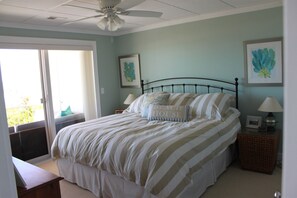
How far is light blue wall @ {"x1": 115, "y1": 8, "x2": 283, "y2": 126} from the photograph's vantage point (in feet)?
11.1

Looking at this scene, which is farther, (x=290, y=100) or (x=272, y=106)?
(x=272, y=106)

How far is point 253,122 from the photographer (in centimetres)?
345

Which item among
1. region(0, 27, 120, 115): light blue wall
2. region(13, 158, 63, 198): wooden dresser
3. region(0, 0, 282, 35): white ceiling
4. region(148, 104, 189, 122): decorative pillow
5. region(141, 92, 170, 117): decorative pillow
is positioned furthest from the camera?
region(0, 27, 120, 115): light blue wall

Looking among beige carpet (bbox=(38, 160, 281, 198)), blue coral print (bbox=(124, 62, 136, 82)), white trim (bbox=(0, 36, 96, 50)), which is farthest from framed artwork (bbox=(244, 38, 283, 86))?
white trim (bbox=(0, 36, 96, 50))

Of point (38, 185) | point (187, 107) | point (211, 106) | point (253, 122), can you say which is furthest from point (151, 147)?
point (253, 122)

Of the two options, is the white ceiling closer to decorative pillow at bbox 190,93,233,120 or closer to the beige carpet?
decorative pillow at bbox 190,93,233,120

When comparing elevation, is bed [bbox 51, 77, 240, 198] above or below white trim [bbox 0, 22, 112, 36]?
below

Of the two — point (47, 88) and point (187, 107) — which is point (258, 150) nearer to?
point (187, 107)

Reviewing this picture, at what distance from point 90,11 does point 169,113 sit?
1.77m

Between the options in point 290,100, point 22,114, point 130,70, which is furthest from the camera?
point 130,70

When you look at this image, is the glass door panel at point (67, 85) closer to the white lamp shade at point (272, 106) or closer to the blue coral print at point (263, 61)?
the blue coral print at point (263, 61)

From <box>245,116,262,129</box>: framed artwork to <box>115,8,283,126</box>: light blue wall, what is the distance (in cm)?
13

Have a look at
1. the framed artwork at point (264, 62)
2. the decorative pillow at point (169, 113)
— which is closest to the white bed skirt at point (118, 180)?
the decorative pillow at point (169, 113)

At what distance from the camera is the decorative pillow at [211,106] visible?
3.27 m
